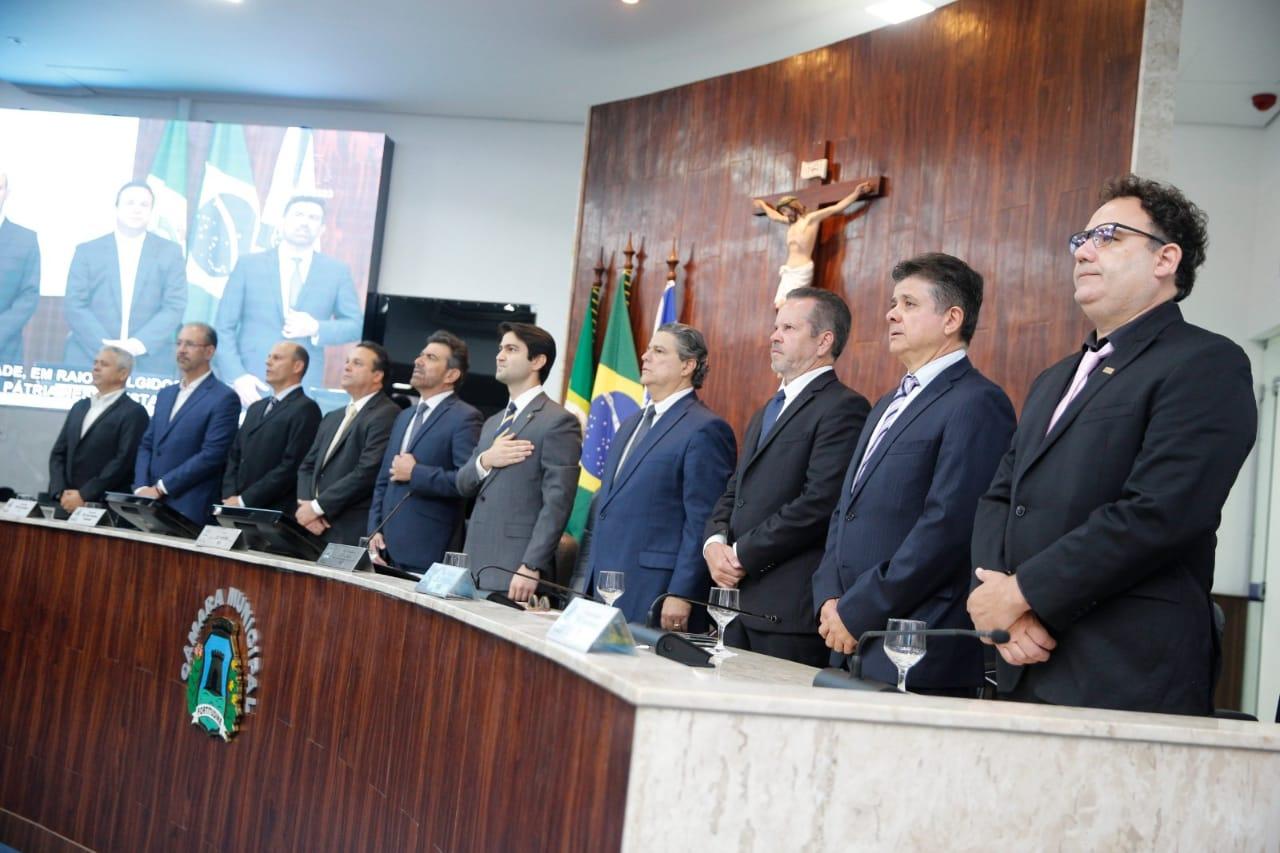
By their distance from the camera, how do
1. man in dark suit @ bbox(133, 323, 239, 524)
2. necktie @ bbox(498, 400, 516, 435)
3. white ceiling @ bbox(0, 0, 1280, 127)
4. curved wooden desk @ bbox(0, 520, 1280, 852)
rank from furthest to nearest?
white ceiling @ bbox(0, 0, 1280, 127), man in dark suit @ bbox(133, 323, 239, 524), necktie @ bbox(498, 400, 516, 435), curved wooden desk @ bbox(0, 520, 1280, 852)

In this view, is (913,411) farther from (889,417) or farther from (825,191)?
(825,191)

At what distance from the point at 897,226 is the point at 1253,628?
2866 mm

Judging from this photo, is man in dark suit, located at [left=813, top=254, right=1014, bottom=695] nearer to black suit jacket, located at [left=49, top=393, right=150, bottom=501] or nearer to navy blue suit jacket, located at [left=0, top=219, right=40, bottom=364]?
black suit jacket, located at [left=49, top=393, right=150, bottom=501]

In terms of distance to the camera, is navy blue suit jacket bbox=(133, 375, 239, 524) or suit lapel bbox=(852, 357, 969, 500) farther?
navy blue suit jacket bbox=(133, 375, 239, 524)

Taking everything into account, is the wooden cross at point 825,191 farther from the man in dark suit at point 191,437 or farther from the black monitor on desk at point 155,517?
the black monitor on desk at point 155,517

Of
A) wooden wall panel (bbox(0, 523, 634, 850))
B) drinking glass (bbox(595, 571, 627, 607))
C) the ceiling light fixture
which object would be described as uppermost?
the ceiling light fixture

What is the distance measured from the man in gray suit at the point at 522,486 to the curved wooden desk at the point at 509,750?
1.06 m

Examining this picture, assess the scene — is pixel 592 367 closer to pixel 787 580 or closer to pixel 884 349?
pixel 884 349

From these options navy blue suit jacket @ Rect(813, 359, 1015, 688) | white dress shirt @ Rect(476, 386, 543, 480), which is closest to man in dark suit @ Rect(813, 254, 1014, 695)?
navy blue suit jacket @ Rect(813, 359, 1015, 688)

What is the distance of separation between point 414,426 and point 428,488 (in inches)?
15.2

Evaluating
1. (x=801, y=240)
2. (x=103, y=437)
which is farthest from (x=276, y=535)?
(x=103, y=437)

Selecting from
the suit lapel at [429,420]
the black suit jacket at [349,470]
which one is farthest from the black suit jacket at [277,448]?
the suit lapel at [429,420]

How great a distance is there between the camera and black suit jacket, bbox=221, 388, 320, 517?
532cm

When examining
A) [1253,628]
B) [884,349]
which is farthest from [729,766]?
[1253,628]
